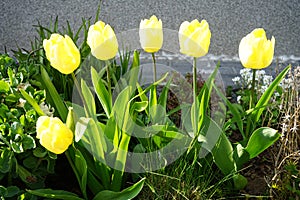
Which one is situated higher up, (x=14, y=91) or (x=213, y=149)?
(x=14, y=91)

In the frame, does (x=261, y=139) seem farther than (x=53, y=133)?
Yes

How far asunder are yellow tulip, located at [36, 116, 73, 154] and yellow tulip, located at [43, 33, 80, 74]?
0.58 feet

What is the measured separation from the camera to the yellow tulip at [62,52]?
1.58 meters

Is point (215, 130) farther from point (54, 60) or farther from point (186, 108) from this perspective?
point (54, 60)

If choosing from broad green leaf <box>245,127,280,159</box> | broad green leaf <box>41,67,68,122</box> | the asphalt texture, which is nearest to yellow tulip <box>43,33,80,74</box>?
broad green leaf <box>41,67,68,122</box>

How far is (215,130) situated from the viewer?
189cm

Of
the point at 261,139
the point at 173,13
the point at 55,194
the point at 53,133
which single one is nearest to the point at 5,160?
the point at 55,194

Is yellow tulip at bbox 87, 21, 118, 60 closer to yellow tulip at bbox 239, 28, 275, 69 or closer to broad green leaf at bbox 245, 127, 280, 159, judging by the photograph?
yellow tulip at bbox 239, 28, 275, 69

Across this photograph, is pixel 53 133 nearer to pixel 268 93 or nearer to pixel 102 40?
pixel 102 40

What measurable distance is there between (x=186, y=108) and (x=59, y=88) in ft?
2.31

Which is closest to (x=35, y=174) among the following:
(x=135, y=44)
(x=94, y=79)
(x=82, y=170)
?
(x=82, y=170)

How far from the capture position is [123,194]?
1.79 metres

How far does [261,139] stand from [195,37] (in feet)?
1.41

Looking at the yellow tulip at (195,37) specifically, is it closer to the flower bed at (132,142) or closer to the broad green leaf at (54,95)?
the flower bed at (132,142)
